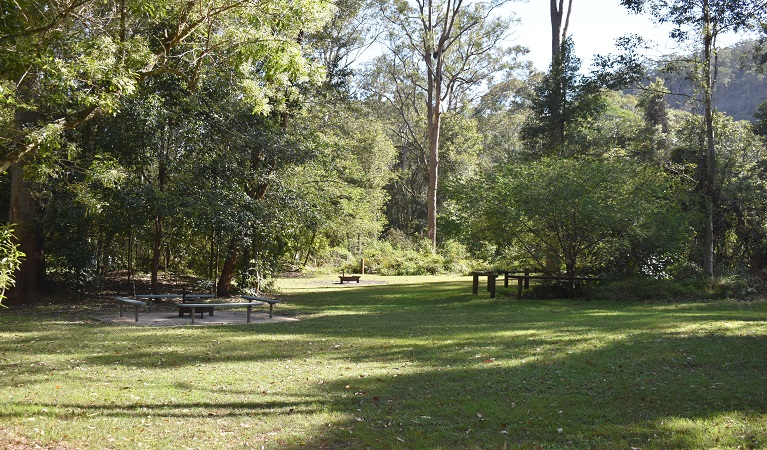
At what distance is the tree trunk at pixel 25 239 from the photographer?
1593 cm

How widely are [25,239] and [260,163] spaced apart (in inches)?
257

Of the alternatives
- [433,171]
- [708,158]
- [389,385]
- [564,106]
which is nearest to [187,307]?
[389,385]

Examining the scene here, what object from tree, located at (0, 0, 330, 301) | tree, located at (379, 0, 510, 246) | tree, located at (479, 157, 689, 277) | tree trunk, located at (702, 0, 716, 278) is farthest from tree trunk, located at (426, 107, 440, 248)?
tree, located at (0, 0, 330, 301)

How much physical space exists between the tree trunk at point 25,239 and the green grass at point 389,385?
13.3 feet

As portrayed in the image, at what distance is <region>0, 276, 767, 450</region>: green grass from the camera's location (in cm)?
558

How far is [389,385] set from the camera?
7543mm

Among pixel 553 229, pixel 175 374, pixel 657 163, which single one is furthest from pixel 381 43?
pixel 175 374

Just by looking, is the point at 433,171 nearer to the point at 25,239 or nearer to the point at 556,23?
the point at 556,23

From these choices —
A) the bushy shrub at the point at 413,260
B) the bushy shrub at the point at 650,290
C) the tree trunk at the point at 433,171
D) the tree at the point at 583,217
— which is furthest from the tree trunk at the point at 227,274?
the tree trunk at the point at 433,171

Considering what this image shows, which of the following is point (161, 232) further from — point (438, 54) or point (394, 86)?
point (394, 86)

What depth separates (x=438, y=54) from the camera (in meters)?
37.8

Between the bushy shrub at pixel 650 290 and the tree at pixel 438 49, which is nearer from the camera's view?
the bushy shrub at pixel 650 290

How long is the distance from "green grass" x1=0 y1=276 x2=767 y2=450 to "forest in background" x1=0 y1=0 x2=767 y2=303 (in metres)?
2.92

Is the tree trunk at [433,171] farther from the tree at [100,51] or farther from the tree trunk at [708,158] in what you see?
the tree at [100,51]
